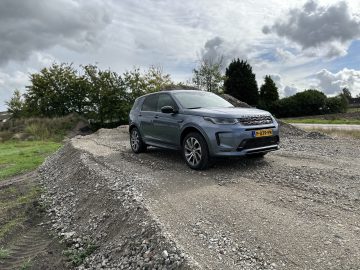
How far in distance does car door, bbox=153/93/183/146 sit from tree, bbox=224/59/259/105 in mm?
46940

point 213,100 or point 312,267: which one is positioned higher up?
point 213,100

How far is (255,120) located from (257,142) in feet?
1.57

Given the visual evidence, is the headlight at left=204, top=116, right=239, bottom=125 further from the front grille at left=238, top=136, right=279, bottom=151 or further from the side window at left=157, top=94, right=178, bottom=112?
the side window at left=157, top=94, right=178, bottom=112

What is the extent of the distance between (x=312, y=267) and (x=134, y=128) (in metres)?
7.62

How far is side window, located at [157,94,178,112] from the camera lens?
29.2 feet

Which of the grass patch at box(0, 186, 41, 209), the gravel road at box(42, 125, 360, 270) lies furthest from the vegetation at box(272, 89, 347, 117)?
the grass patch at box(0, 186, 41, 209)

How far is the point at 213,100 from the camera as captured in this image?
29.9ft

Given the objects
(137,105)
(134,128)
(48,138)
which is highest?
(137,105)

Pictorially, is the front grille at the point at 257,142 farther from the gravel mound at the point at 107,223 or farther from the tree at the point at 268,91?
the tree at the point at 268,91

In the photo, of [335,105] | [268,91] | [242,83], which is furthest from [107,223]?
[268,91]

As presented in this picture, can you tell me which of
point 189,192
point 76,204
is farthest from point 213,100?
point 76,204

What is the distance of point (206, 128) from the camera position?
760cm

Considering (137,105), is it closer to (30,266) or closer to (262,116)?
(262,116)

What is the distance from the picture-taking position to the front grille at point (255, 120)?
750 centimetres
